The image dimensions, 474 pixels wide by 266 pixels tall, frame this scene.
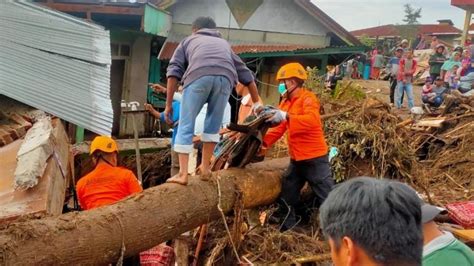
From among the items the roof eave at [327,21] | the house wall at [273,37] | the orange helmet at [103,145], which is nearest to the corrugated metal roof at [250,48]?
the house wall at [273,37]

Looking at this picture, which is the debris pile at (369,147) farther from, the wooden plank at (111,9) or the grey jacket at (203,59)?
the wooden plank at (111,9)

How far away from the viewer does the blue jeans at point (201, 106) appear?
4242 mm

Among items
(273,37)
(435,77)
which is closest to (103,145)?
(273,37)

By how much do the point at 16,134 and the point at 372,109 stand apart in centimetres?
466

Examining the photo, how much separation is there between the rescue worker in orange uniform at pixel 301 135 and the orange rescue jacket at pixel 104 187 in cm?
162

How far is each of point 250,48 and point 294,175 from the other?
6.92m

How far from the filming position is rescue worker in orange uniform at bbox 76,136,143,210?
4.32m

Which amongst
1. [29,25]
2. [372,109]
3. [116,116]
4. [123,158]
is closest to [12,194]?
[29,25]

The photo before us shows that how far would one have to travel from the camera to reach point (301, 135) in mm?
5246

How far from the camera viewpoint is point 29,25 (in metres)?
6.77

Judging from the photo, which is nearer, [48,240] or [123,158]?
[48,240]

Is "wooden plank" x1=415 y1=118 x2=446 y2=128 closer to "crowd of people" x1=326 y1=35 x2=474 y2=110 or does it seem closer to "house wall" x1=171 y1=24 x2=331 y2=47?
"crowd of people" x1=326 y1=35 x2=474 y2=110

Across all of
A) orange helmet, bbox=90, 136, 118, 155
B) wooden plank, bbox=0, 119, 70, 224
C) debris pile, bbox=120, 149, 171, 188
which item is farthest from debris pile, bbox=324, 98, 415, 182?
wooden plank, bbox=0, 119, 70, 224

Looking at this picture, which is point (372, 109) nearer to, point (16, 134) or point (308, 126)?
point (308, 126)
